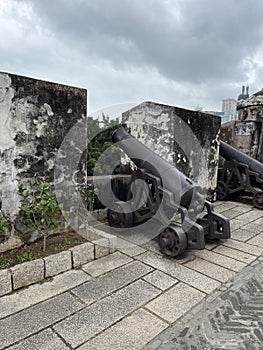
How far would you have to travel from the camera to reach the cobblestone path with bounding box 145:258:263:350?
165 centimetres

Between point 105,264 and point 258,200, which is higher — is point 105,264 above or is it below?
below

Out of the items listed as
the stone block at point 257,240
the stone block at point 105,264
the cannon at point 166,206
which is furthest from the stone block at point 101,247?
the stone block at point 257,240

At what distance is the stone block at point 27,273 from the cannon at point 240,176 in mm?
4317

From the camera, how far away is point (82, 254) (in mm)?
2678

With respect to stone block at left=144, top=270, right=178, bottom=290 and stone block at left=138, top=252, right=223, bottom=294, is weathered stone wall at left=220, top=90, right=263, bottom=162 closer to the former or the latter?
stone block at left=138, top=252, right=223, bottom=294

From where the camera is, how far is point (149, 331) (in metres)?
1.76

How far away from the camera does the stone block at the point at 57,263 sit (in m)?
2.41

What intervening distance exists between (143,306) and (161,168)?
5.62ft

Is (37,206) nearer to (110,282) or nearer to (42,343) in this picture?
(110,282)

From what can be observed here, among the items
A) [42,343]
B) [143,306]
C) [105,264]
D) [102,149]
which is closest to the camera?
[42,343]

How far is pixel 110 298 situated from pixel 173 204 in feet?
4.27

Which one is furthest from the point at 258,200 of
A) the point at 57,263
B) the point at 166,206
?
the point at 57,263

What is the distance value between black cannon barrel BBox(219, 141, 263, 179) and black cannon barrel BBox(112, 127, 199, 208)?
103 inches

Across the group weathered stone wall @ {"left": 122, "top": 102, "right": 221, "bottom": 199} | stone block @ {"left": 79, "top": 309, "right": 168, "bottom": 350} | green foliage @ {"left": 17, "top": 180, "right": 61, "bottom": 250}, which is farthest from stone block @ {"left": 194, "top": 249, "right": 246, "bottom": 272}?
weathered stone wall @ {"left": 122, "top": 102, "right": 221, "bottom": 199}
